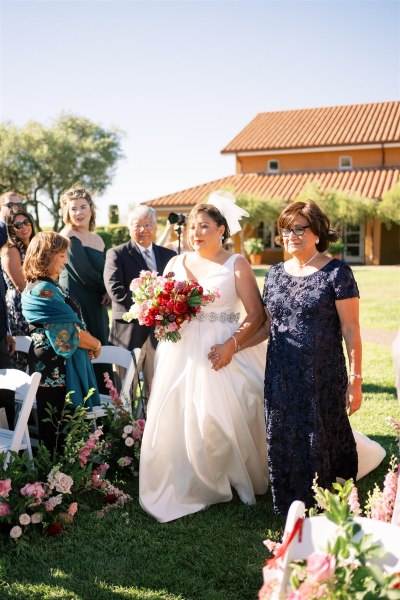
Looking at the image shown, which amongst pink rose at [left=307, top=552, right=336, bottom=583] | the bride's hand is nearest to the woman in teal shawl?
the bride's hand

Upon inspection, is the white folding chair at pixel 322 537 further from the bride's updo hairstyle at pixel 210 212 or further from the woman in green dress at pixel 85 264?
the woman in green dress at pixel 85 264

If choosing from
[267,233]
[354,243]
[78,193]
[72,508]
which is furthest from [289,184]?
[72,508]

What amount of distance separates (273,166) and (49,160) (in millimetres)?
14637

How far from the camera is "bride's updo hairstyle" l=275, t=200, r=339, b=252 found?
13.8 feet

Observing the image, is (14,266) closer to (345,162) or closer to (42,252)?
(42,252)

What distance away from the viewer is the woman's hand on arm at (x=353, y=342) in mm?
4070

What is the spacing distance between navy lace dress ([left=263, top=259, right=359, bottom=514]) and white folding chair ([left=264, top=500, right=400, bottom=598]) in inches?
83.2

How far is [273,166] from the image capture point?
122 ft

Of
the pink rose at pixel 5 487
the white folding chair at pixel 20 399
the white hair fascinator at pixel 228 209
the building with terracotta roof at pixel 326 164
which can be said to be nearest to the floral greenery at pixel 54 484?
the pink rose at pixel 5 487

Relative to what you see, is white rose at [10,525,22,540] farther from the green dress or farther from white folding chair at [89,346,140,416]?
the green dress

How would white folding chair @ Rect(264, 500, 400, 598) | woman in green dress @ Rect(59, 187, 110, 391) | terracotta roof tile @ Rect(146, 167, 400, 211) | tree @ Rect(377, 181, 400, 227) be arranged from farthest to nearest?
terracotta roof tile @ Rect(146, 167, 400, 211), tree @ Rect(377, 181, 400, 227), woman in green dress @ Rect(59, 187, 110, 391), white folding chair @ Rect(264, 500, 400, 598)

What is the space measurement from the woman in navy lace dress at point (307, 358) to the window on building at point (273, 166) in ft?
111

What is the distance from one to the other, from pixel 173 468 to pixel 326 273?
1.82 m

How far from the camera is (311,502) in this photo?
4.36 meters
